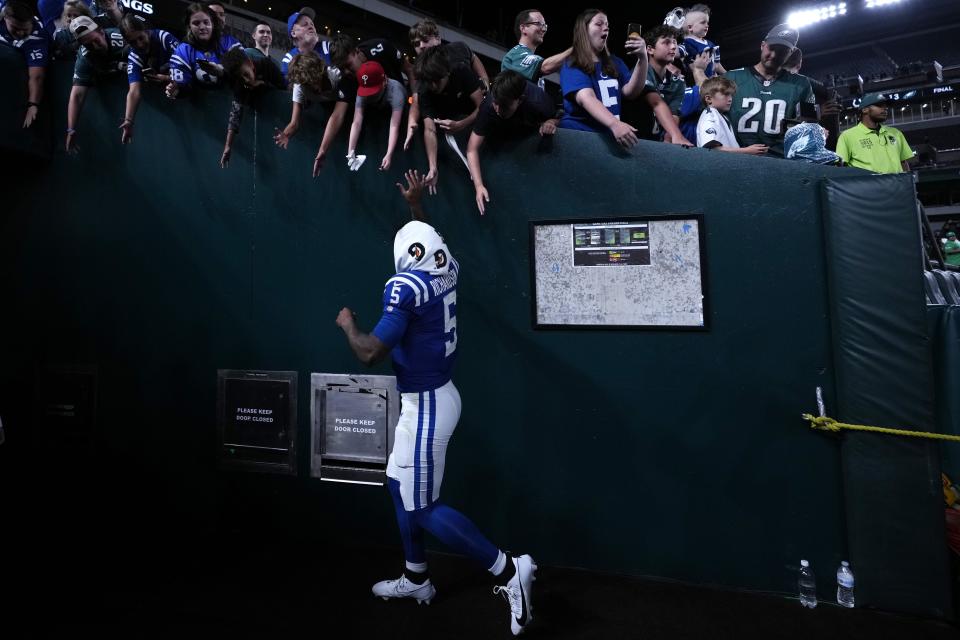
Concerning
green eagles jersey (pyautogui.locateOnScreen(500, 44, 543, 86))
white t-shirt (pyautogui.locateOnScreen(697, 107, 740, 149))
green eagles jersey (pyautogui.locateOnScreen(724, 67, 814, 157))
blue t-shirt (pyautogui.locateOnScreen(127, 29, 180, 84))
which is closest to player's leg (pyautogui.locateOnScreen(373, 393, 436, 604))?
white t-shirt (pyautogui.locateOnScreen(697, 107, 740, 149))

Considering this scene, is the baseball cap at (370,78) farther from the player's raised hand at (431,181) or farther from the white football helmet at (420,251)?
the white football helmet at (420,251)

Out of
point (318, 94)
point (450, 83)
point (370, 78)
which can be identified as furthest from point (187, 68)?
point (450, 83)

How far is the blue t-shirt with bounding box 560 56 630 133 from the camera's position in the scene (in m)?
3.15

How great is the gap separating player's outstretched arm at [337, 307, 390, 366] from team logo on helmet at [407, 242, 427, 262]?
45 cm

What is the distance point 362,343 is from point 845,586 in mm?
2695

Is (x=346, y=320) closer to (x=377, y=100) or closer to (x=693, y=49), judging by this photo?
(x=377, y=100)

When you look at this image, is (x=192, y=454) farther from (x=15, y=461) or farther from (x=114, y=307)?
(x=15, y=461)

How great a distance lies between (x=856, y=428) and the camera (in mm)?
2541

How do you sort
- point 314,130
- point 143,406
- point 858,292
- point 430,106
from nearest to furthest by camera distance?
point 858,292
point 430,106
point 314,130
point 143,406

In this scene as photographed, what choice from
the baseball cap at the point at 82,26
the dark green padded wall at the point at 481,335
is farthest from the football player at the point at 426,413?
the baseball cap at the point at 82,26

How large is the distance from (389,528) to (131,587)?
146 cm

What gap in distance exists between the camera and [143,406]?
369cm

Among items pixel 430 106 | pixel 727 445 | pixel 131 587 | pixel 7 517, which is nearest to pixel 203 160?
pixel 430 106

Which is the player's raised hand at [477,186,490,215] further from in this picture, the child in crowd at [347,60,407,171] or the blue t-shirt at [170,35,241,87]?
the blue t-shirt at [170,35,241,87]
